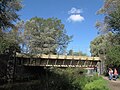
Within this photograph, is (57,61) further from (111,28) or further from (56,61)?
(111,28)

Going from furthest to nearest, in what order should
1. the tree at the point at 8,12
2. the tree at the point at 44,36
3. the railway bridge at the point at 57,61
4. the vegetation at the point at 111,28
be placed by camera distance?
the tree at the point at 44,36 < the railway bridge at the point at 57,61 < the vegetation at the point at 111,28 < the tree at the point at 8,12

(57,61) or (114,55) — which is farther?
(57,61)

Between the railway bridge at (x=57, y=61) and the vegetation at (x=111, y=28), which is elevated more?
the vegetation at (x=111, y=28)

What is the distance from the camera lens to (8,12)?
25.7 metres

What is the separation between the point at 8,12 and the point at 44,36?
55.5 meters

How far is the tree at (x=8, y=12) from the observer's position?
2294 cm

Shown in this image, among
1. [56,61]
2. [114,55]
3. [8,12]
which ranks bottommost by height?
[56,61]

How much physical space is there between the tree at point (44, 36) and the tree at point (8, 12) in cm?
4618

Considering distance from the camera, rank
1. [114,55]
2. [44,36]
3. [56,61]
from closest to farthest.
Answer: [114,55] → [56,61] → [44,36]

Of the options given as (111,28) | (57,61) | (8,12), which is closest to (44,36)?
(57,61)

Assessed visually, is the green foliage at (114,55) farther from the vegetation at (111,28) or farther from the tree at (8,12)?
the tree at (8,12)

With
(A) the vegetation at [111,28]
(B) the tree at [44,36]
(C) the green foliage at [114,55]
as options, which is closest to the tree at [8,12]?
(A) the vegetation at [111,28]

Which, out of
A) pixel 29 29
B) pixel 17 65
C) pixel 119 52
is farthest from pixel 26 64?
pixel 29 29

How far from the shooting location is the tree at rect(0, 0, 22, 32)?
2294 cm
